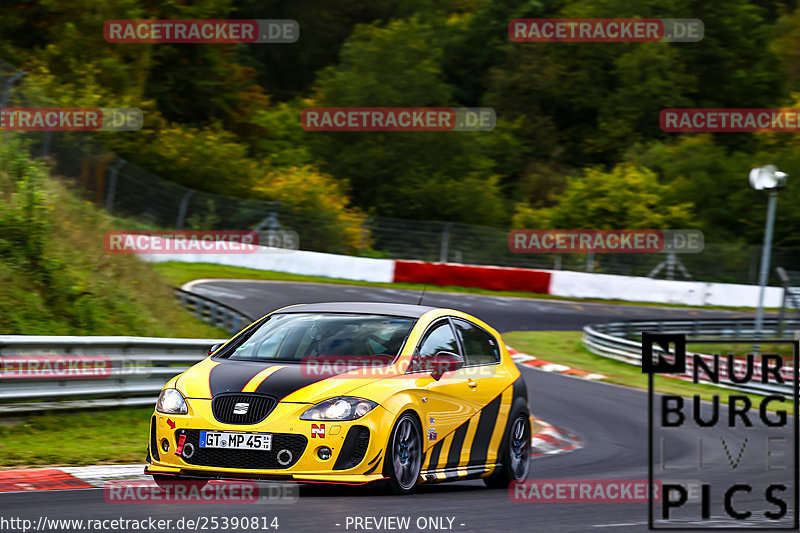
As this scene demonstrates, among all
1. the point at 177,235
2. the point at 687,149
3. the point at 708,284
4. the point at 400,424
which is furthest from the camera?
the point at 687,149

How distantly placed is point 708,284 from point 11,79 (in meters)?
24.6

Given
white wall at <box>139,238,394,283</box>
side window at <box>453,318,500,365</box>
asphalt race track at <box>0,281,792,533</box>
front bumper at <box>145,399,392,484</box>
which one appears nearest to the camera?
asphalt race track at <box>0,281,792,533</box>

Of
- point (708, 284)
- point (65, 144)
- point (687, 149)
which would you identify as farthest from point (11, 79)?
point (687, 149)

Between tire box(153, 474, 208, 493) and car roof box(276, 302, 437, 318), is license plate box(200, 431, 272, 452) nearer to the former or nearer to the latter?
tire box(153, 474, 208, 493)

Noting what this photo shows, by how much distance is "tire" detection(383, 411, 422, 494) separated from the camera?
299 inches

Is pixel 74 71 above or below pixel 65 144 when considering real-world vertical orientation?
above

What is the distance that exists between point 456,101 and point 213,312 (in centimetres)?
5021

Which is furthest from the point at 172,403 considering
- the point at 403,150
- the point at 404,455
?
the point at 403,150

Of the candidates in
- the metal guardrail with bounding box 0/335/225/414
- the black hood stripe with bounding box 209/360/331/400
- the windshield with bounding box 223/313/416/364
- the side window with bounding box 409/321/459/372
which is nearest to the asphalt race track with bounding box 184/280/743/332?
the metal guardrail with bounding box 0/335/225/414

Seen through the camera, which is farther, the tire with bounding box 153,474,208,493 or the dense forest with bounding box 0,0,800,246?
the dense forest with bounding box 0,0,800,246

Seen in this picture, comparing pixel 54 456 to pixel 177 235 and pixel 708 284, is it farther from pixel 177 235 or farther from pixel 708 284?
pixel 708 284

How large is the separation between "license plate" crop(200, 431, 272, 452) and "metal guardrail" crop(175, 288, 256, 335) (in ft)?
31.5

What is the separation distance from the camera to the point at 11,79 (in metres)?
18.8

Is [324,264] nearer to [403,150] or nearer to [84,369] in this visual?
[403,150]
